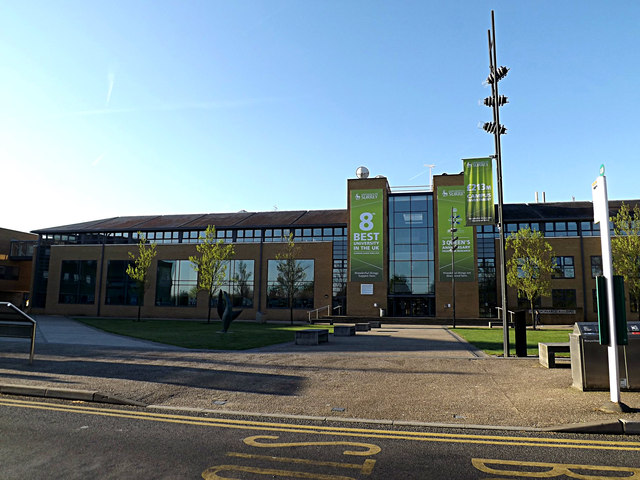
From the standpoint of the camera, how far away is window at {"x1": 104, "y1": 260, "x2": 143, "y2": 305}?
46741mm

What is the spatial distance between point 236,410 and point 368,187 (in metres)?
37.1

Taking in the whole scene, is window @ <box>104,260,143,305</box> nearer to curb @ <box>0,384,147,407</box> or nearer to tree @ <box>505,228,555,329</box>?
tree @ <box>505,228,555,329</box>

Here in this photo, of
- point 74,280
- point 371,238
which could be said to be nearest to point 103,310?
point 74,280

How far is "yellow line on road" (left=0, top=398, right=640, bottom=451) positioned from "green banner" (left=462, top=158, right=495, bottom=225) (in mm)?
14156

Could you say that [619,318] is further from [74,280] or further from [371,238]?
[74,280]

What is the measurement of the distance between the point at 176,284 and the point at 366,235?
20561 millimetres

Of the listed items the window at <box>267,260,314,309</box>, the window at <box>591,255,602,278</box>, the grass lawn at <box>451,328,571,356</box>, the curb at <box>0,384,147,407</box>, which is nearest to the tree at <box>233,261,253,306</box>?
the window at <box>267,260,314,309</box>

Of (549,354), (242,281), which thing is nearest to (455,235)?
(242,281)

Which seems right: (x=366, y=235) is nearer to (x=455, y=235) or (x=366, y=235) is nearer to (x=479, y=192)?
(x=455, y=235)

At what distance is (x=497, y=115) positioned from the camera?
1481cm

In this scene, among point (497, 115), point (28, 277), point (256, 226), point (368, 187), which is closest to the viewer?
point (497, 115)

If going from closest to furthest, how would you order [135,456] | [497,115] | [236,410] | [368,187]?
1. [135,456]
2. [236,410]
3. [497,115]
4. [368,187]

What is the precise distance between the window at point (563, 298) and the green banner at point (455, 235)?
8.30m

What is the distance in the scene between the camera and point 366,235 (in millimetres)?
41656
